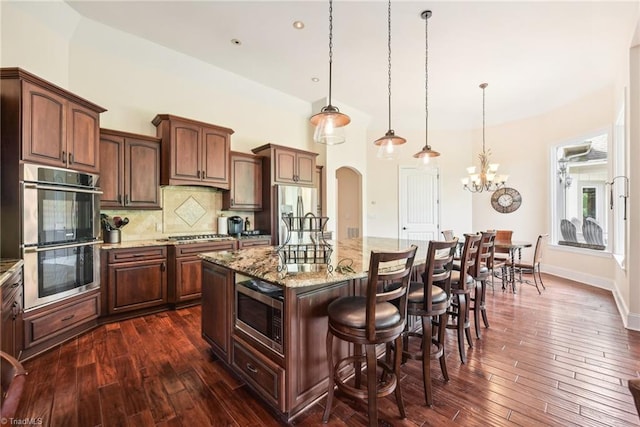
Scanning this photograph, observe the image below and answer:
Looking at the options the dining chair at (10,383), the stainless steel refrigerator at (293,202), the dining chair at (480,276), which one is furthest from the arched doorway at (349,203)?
the dining chair at (10,383)

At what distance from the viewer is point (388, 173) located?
6699mm

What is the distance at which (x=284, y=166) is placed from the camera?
477 centimetres

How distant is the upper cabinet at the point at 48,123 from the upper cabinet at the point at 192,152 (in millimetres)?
766

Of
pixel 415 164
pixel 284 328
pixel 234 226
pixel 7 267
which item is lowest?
pixel 284 328

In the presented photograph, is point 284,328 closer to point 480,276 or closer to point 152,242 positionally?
point 480,276

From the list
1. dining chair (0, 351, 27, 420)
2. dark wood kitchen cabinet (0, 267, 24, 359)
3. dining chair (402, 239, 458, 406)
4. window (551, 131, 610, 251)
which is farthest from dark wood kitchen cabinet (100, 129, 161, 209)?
window (551, 131, 610, 251)

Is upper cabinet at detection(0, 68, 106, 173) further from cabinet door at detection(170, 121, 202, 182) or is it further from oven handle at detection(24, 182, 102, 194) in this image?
cabinet door at detection(170, 121, 202, 182)

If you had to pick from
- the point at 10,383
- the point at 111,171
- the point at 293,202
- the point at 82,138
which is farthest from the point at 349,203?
the point at 10,383

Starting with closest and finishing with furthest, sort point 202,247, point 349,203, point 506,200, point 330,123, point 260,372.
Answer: point 260,372
point 330,123
point 202,247
point 506,200
point 349,203

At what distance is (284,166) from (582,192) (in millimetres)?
5608

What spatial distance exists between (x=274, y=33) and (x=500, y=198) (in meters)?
5.90

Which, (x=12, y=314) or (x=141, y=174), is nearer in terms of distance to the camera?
(x=12, y=314)

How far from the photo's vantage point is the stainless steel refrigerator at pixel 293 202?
182 inches

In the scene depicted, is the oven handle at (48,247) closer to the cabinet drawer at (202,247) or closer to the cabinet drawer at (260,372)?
the cabinet drawer at (202,247)
